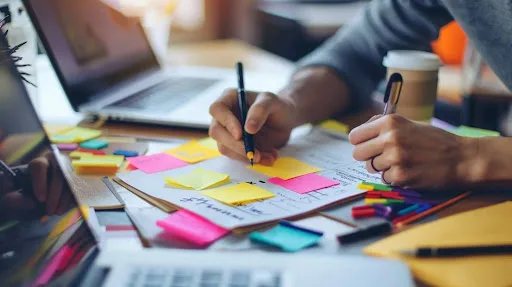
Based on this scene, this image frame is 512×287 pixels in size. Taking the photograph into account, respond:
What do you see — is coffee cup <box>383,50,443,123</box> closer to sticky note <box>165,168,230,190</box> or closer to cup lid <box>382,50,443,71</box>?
cup lid <box>382,50,443,71</box>

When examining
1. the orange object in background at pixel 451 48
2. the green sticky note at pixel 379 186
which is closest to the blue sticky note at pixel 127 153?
the green sticky note at pixel 379 186

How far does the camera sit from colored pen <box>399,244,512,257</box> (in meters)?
0.52

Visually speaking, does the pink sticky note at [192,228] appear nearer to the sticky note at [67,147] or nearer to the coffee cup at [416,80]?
the sticky note at [67,147]

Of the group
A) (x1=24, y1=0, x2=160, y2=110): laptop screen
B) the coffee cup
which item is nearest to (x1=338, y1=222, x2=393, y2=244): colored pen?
the coffee cup

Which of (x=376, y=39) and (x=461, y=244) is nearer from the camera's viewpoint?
(x=461, y=244)

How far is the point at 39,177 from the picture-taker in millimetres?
536

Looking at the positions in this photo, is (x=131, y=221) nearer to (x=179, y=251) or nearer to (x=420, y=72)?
(x=179, y=251)

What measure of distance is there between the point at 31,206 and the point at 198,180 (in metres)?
0.24

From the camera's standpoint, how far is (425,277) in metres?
0.49

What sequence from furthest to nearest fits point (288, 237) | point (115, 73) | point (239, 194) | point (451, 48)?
point (451, 48)
point (115, 73)
point (239, 194)
point (288, 237)

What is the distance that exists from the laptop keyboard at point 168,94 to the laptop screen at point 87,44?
6 centimetres

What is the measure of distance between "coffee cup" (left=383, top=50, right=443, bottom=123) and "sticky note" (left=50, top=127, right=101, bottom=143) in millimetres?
490

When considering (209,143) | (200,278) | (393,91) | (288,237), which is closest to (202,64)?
(209,143)

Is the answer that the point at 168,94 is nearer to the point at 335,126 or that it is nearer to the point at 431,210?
the point at 335,126
